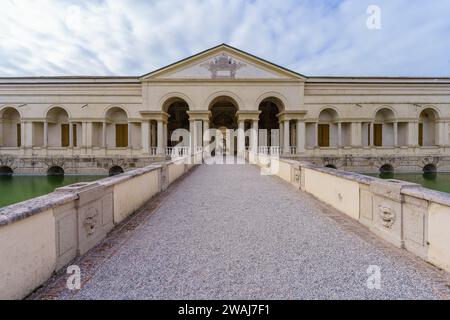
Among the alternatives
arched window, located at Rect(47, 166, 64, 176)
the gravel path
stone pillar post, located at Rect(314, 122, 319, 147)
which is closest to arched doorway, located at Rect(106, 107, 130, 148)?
arched window, located at Rect(47, 166, 64, 176)

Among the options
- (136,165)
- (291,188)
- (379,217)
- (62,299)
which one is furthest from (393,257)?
(136,165)

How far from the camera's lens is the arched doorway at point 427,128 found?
996 inches

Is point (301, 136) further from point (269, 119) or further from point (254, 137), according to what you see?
point (269, 119)

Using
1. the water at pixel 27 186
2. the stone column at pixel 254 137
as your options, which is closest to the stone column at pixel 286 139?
the stone column at pixel 254 137

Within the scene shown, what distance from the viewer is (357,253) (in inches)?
149

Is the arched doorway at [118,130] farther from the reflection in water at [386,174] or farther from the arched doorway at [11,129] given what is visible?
the reflection in water at [386,174]

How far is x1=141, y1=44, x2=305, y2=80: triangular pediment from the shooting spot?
23641 mm

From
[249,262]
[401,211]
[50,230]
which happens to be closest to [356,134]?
[401,211]

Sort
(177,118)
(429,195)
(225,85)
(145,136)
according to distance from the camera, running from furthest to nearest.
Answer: (177,118)
(145,136)
(225,85)
(429,195)

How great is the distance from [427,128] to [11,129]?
43.0m

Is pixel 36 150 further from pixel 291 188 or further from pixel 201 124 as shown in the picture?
pixel 291 188

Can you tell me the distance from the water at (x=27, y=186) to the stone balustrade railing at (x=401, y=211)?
1451 cm

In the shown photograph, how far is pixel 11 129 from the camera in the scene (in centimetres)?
2530

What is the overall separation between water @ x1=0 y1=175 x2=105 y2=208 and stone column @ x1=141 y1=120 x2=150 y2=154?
4.97 metres
